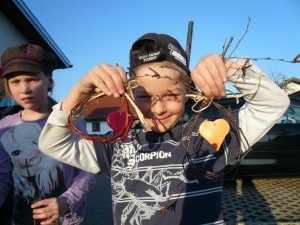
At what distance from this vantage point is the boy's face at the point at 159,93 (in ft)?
4.58

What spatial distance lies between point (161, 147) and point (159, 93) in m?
0.35

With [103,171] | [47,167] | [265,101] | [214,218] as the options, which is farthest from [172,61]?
[47,167]

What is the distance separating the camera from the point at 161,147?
162 cm

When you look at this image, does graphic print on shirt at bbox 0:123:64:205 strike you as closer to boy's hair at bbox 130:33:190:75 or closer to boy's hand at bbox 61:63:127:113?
boy's hand at bbox 61:63:127:113

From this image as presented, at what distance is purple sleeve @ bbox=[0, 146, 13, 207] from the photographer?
193 centimetres

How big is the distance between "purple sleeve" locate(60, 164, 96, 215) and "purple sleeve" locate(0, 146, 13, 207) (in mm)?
370

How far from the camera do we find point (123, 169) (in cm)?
160

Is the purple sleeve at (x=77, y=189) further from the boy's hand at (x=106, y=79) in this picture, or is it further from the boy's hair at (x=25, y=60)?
the boy's hand at (x=106, y=79)

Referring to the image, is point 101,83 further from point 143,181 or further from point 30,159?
point 30,159

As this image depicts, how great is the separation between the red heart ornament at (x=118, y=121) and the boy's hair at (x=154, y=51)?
16.3 inches

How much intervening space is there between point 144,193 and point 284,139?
5231 mm

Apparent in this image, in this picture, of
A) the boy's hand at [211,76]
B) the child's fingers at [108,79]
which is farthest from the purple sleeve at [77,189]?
the boy's hand at [211,76]

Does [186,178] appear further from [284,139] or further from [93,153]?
[284,139]

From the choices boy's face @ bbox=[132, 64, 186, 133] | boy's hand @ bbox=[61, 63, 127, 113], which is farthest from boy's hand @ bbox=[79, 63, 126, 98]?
boy's face @ bbox=[132, 64, 186, 133]
